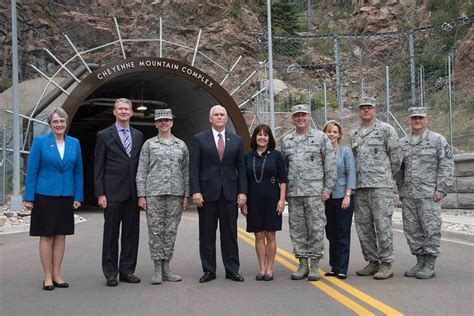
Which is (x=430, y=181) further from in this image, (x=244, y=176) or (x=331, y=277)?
(x=244, y=176)

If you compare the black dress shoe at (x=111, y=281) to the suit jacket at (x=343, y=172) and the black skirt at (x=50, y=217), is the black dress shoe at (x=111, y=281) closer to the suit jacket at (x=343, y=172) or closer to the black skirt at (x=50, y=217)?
the black skirt at (x=50, y=217)

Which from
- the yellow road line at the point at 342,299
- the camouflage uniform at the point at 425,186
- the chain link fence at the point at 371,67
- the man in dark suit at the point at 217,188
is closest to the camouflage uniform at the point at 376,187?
the camouflage uniform at the point at 425,186

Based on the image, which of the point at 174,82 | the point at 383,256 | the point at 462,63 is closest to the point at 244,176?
the point at 383,256

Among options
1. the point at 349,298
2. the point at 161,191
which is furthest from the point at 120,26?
the point at 349,298

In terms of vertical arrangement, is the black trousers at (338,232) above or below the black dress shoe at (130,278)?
above

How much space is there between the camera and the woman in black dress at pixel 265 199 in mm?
7148

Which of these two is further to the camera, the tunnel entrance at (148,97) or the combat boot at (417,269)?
the tunnel entrance at (148,97)

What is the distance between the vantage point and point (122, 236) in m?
7.17

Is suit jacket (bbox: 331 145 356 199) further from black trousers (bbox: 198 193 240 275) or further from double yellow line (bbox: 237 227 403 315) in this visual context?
black trousers (bbox: 198 193 240 275)

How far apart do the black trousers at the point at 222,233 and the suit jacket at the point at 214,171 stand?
0.12 meters

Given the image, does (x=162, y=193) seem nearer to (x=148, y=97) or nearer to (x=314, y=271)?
(x=314, y=271)

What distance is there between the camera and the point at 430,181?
291 inches

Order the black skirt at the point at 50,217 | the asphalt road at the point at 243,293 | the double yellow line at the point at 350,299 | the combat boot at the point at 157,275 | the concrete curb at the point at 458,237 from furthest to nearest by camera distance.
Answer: the concrete curb at the point at 458,237, the combat boot at the point at 157,275, the black skirt at the point at 50,217, the asphalt road at the point at 243,293, the double yellow line at the point at 350,299

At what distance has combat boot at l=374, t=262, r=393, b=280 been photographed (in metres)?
7.09
